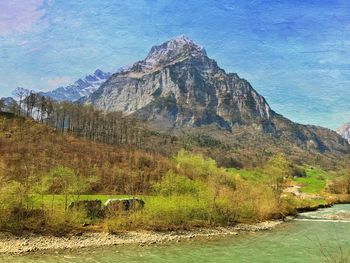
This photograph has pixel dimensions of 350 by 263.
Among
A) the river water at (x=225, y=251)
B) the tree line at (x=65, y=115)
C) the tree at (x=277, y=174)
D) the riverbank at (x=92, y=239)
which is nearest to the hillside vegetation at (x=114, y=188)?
the tree at (x=277, y=174)

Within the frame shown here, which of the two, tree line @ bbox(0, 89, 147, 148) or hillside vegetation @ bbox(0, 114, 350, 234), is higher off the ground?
tree line @ bbox(0, 89, 147, 148)

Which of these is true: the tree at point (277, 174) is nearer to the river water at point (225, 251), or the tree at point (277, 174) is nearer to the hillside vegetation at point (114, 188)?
the hillside vegetation at point (114, 188)

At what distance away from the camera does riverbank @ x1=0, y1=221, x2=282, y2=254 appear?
126ft

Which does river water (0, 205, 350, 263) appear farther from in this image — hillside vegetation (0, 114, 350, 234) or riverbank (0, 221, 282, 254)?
hillside vegetation (0, 114, 350, 234)

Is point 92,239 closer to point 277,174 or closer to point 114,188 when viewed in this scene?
point 114,188

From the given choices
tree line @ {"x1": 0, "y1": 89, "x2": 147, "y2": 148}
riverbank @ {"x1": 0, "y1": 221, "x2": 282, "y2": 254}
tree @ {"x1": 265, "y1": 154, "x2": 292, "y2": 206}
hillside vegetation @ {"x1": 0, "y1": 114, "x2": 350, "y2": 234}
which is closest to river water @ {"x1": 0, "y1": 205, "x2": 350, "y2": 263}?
riverbank @ {"x1": 0, "y1": 221, "x2": 282, "y2": 254}

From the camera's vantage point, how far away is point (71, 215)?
47.5 meters

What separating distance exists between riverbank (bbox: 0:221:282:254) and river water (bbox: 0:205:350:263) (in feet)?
6.51

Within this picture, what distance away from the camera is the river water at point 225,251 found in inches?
1399

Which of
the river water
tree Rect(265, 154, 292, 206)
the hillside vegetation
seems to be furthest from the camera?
tree Rect(265, 154, 292, 206)

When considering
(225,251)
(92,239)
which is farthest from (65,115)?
(225,251)

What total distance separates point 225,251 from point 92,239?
48.1 feet

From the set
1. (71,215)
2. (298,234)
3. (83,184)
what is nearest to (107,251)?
(71,215)

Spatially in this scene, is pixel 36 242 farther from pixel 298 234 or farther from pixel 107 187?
pixel 107 187
